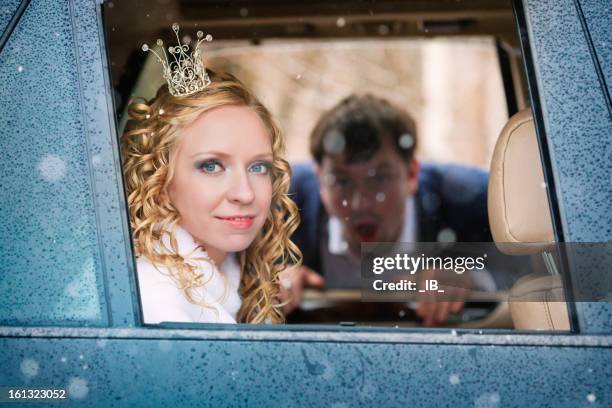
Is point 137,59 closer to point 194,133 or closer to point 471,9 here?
point 194,133

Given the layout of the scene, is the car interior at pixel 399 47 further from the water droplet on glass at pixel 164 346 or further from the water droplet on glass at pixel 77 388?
the water droplet on glass at pixel 77 388

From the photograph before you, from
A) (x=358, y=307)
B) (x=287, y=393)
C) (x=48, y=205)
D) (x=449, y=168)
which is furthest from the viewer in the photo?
(x=449, y=168)

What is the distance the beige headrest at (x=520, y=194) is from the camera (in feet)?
5.01

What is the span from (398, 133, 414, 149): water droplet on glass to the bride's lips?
3127 millimetres

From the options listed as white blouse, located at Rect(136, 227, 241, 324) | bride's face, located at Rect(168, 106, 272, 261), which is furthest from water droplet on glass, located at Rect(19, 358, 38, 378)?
bride's face, located at Rect(168, 106, 272, 261)

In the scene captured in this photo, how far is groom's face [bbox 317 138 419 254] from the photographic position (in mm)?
4445

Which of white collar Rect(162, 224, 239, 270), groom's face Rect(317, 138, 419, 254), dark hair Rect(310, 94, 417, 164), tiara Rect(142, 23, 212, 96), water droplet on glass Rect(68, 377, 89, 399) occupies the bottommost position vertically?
water droplet on glass Rect(68, 377, 89, 399)

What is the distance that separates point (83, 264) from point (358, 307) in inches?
118

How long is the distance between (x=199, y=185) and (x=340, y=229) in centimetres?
290

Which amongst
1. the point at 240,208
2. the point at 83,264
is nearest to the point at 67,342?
the point at 83,264

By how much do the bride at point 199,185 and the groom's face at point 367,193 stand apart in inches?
105

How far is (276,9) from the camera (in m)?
2.83

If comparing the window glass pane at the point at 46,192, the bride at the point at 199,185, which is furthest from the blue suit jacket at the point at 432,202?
the window glass pane at the point at 46,192

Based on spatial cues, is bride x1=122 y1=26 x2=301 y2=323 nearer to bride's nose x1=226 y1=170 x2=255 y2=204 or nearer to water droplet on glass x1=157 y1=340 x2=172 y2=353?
bride's nose x1=226 y1=170 x2=255 y2=204
